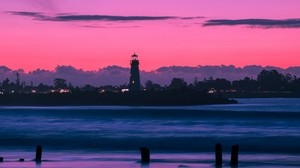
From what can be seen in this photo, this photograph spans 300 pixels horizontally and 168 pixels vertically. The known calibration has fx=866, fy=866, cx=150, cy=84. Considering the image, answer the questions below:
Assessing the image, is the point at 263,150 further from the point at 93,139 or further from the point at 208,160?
the point at 93,139

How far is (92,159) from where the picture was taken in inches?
1531

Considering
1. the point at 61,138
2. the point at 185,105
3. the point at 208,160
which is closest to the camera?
the point at 208,160

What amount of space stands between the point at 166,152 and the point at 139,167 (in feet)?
40.4

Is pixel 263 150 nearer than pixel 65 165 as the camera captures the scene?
No

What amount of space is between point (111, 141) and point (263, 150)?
13.7 metres

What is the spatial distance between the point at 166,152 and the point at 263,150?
5588mm

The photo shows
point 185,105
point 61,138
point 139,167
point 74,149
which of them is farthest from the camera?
point 185,105

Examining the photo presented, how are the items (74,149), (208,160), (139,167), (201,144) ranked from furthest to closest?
1. (201,144)
2. (74,149)
3. (208,160)
4. (139,167)

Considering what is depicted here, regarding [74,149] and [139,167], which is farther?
[74,149]

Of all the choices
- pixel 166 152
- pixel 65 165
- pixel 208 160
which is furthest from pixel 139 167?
pixel 166 152

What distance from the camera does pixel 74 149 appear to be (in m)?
49.0

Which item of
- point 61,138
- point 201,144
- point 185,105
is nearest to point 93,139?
point 61,138

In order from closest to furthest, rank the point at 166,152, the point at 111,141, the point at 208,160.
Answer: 1. the point at 208,160
2. the point at 166,152
3. the point at 111,141

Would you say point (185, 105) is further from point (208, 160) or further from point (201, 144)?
point (208, 160)
